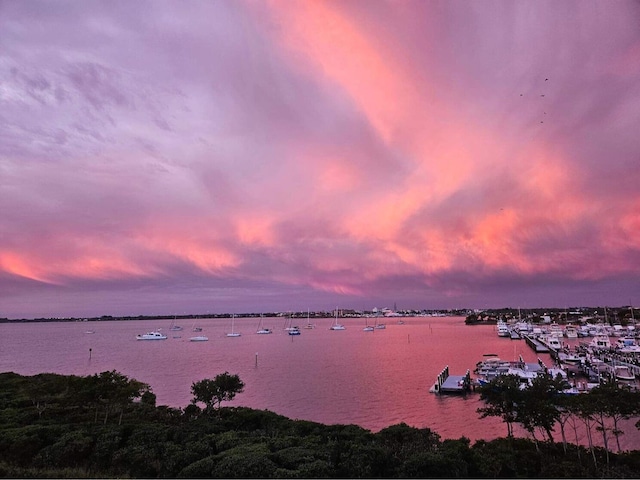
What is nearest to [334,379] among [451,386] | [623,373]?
[451,386]

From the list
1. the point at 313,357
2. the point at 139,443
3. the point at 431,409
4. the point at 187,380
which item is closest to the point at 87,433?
the point at 139,443

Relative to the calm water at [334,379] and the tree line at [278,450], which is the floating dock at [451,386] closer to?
the calm water at [334,379]

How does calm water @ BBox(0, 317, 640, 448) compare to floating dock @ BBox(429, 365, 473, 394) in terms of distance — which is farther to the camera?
floating dock @ BBox(429, 365, 473, 394)

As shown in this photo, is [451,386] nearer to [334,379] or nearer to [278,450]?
[334,379]

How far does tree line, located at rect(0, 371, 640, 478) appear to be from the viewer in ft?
46.5

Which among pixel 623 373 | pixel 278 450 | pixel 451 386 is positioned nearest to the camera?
pixel 278 450

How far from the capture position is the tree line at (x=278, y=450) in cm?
1418

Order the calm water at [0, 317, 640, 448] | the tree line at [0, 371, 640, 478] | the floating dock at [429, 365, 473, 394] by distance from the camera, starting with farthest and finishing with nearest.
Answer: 1. the floating dock at [429, 365, 473, 394]
2. the calm water at [0, 317, 640, 448]
3. the tree line at [0, 371, 640, 478]

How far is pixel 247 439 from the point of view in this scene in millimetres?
17641

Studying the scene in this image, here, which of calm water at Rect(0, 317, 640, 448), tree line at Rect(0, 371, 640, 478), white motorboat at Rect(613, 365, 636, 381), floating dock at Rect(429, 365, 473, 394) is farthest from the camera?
white motorboat at Rect(613, 365, 636, 381)

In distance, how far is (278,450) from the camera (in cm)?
1634

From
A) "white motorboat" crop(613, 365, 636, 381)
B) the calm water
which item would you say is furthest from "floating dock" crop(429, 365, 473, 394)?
"white motorboat" crop(613, 365, 636, 381)

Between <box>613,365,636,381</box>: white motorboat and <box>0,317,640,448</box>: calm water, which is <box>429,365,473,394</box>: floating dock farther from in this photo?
<box>613,365,636,381</box>: white motorboat

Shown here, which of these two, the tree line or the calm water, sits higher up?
the tree line
